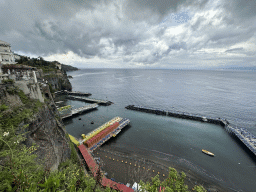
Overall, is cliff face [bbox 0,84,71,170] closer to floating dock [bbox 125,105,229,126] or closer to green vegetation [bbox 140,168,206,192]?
green vegetation [bbox 140,168,206,192]

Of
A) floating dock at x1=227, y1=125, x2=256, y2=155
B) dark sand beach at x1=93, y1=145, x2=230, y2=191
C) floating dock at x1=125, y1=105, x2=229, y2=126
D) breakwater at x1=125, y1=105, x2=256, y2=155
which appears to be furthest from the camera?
floating dock at x1=125, y1=105, x2=229, y2=126

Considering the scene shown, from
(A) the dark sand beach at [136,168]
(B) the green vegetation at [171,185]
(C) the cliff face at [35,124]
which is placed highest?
(C) the cliff face at [35,124]

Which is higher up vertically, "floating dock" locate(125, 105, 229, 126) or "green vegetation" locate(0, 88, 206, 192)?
"green vegetation" locate(0, 88, 206, 192)

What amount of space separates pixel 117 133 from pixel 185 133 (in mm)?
29147

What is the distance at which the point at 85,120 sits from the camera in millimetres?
56844

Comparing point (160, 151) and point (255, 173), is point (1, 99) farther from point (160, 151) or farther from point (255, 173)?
point (255, 173)

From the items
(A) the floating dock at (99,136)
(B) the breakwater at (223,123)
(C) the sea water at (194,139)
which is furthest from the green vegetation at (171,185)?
(B) the breakwater at (223,123)

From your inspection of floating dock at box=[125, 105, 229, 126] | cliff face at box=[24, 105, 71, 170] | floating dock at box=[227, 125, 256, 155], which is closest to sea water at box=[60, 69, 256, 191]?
floating dock at box=[227, 125, 256, 155]

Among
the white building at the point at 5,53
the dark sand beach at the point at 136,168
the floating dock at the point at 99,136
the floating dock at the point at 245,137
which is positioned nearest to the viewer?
the dark sand beach at the point at 136,168

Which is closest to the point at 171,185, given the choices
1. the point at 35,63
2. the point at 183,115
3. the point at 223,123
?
the point at 183,115

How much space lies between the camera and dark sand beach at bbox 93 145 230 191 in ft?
86.0

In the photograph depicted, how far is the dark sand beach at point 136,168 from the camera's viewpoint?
26.2 m

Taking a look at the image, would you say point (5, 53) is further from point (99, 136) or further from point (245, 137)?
point (245, 137)

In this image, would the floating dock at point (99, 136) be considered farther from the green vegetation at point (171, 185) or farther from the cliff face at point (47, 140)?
the green vegetation at point (171, 185)
